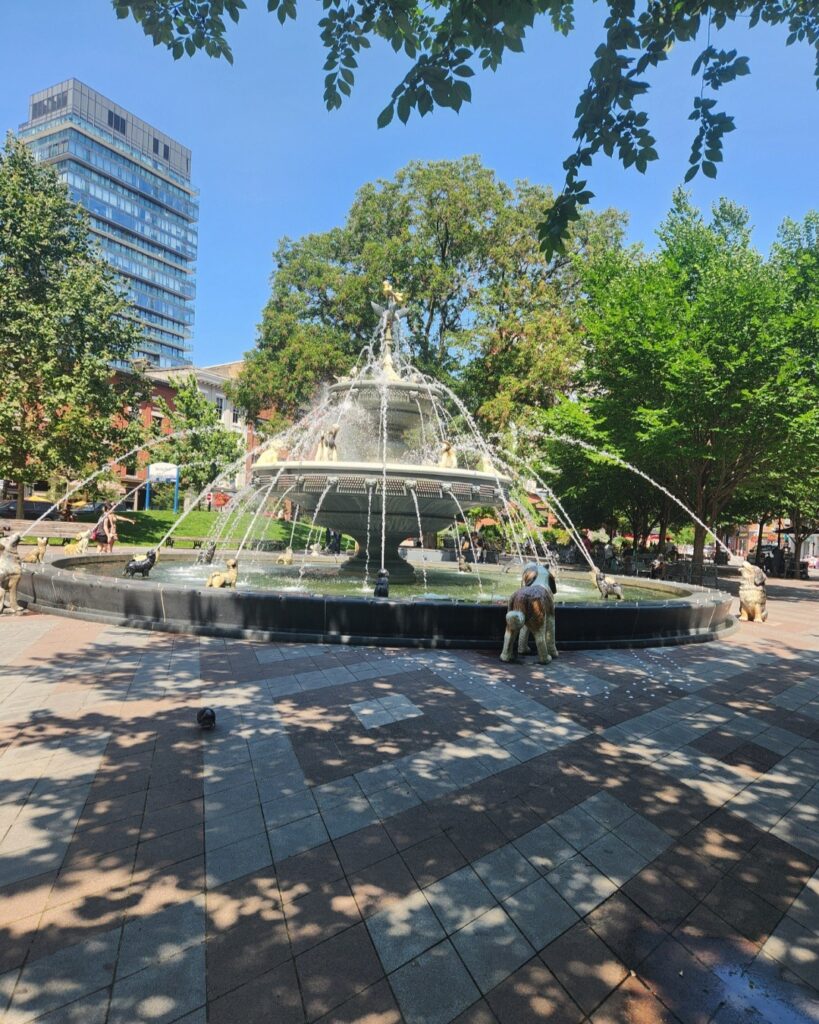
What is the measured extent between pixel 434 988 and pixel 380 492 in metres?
9.45

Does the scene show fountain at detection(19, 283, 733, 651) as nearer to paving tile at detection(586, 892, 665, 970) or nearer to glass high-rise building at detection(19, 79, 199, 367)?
paving tile at detection(586, 892, 665, 970)

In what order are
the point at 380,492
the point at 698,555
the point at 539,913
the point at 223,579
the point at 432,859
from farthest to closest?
1. the point at 698,555
2. the point at 380,492
3. the point at 223,579
4. the point at 432,859
5. the point at 539,913

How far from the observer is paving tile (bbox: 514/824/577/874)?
136 inches

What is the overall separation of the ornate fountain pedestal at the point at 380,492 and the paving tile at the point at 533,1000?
9.11m

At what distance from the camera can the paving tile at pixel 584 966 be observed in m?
2.54

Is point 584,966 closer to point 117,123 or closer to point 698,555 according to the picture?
point 698,555

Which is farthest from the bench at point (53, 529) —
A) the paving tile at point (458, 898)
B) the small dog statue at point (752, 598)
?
the paving tile at point (458, 898)

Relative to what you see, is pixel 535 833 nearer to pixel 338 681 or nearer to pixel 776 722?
pixel 338 681

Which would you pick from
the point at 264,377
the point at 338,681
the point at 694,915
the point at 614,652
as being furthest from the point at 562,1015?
the point at 264,377

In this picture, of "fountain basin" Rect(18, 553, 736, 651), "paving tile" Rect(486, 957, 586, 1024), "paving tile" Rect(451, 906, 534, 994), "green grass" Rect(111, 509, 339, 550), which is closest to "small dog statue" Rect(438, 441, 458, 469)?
"fountain basin" Rect(18, 553, 736, 651)

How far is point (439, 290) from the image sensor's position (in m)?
34.1

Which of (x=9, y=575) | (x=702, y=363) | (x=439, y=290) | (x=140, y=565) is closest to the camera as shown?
(x=9, y=575)

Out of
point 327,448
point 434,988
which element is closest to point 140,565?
point 327,448

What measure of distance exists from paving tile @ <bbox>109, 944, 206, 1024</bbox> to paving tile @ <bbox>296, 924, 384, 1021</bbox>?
442 mm
